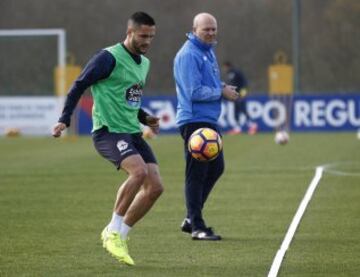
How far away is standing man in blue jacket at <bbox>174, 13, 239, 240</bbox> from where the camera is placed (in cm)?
1141

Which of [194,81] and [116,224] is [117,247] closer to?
[116,224]

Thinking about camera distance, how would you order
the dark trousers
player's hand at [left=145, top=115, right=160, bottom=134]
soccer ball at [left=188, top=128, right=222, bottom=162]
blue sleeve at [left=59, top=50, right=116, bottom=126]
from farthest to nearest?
the dark trousers → soccer ball at [left=188, top=128, right=222, bottom=162] → player's hand at [left=145, top=115, right=160, bottom=134] → blue sleeve at [left=59, top=50, right=116, bottom=126]

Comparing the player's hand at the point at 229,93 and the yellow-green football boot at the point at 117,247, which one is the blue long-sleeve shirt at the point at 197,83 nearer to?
the player's hand at the point at 229,93

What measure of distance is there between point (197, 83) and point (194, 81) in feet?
0.13

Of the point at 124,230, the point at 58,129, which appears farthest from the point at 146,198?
the point at 58,129

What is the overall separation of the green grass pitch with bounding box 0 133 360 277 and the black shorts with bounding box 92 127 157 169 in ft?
2.92

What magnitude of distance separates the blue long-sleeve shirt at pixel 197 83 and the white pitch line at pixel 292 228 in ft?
4.61

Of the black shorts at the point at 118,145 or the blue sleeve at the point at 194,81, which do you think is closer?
the black shorts at the point at 118,145

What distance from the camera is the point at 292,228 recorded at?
12156 millimetres

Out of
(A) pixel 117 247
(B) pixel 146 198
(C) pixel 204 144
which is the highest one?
(C) pixel 204 144

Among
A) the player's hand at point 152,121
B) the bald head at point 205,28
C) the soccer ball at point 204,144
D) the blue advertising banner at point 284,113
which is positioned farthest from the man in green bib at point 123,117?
the blue advertising banner at point 284,113

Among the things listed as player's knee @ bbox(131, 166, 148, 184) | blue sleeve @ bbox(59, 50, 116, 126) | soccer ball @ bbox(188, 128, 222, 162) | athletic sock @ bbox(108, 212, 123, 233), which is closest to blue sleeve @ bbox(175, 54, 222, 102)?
soccer ball @ bbox(188, 128, 222, 162)

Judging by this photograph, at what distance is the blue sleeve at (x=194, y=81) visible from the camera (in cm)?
1138

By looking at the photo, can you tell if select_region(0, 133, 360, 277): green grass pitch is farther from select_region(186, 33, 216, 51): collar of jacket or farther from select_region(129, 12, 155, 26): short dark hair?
select_region(129, 12, 155, 26): short dark hair
